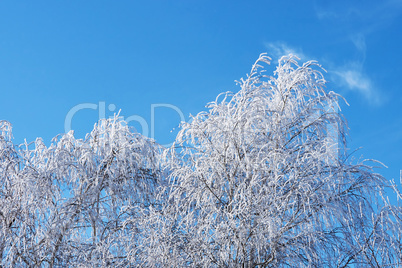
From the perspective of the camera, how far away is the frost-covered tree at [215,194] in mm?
6523

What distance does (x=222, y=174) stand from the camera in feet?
24.8

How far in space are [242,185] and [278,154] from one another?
73 centimetres

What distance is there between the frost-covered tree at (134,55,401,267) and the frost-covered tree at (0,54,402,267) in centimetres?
2

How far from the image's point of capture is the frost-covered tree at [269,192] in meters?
6.46

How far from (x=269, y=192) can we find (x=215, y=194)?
1.13 m

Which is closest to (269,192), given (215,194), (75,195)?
(215,194)

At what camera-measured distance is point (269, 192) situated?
6.63 meters

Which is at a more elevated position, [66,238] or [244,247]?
[66,238]

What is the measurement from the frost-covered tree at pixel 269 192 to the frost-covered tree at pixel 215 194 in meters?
0.02

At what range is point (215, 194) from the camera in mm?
7465

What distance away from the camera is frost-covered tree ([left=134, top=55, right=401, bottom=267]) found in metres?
6.46

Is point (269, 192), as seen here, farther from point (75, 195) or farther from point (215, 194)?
point (75, 195)

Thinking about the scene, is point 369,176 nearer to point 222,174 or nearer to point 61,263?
point 222,174

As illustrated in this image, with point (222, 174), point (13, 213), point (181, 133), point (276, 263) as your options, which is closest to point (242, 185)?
point (222, 174)
